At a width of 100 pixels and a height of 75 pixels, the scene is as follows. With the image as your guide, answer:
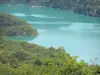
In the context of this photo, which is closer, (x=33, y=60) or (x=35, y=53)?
(x=33, y=60)

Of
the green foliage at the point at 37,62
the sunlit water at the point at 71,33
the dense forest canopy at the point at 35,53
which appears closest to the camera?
the green foliage at the point at 37,62

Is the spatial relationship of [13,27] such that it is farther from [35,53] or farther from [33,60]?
[33,60]

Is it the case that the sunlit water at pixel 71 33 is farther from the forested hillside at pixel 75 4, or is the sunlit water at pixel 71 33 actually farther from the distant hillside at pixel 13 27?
the forested hillside at pixel 75 4

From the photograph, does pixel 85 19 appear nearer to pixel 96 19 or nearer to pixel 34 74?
pixel 96 19

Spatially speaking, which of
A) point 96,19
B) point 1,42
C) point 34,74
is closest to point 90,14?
point 96,19

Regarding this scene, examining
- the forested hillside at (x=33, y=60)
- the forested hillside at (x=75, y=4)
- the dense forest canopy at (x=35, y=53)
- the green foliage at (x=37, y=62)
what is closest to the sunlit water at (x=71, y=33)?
the forested hillside at (x=75, y=4)

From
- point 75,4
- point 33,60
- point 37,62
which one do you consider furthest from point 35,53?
point 75,4

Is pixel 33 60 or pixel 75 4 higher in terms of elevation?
pixel 33 60
